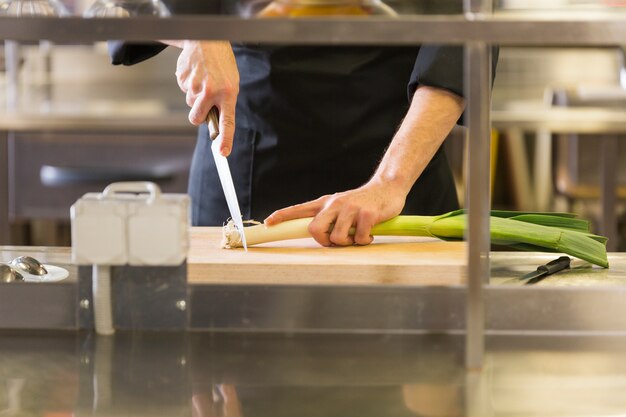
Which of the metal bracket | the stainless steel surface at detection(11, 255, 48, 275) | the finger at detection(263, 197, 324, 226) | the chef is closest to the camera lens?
the metal bracket

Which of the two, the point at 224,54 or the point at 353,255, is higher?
the point at 224,54

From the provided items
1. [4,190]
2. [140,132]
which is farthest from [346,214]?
[4,190]

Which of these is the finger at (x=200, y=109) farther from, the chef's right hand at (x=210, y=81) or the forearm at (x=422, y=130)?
the forearm at (x=422, y=130)

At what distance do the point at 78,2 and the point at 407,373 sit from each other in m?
0.65

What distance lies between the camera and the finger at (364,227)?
59.6 inches

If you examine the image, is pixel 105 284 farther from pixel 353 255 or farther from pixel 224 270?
pixel 353 255

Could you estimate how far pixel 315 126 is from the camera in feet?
7.08

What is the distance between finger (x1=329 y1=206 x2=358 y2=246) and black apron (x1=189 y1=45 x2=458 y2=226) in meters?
0.60

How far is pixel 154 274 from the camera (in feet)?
4.31

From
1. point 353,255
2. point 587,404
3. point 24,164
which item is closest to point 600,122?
point 24,164

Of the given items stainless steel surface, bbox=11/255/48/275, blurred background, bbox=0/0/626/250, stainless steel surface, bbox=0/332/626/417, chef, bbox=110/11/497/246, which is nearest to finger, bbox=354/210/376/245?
stainless steel surface, bbox=0/332/626/417

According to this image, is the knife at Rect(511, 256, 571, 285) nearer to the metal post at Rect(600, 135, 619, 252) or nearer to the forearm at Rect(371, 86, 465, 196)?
the forearm at Rect(371, 86, 465, 196)

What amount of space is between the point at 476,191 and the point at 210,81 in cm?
78

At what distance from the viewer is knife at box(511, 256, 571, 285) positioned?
1.42 metres
